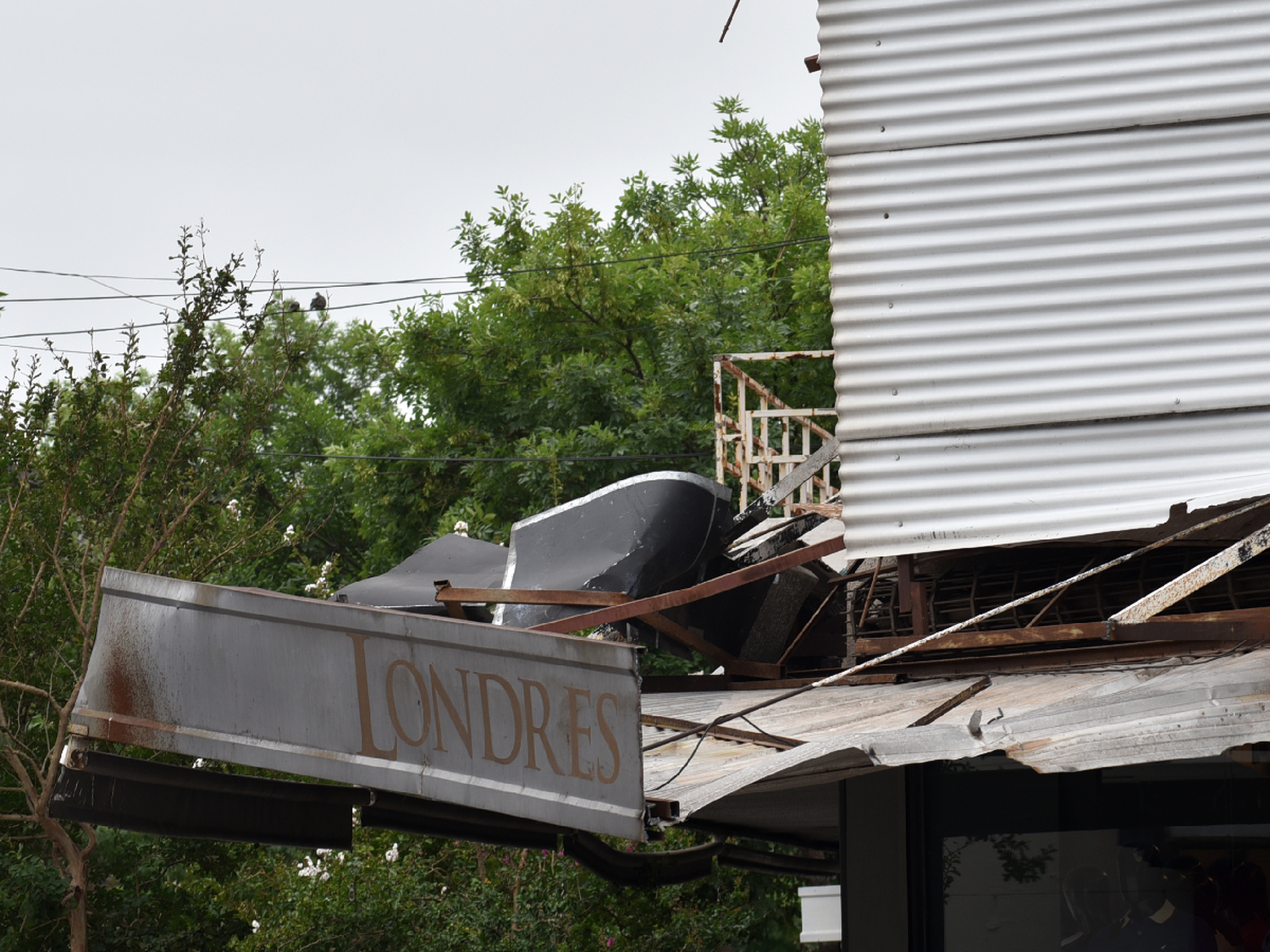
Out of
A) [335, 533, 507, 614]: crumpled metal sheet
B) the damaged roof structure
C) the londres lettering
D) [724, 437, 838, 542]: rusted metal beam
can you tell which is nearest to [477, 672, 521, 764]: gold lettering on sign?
the londres lettering

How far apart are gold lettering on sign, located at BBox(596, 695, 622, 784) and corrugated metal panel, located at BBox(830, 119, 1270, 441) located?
2101 millimetres

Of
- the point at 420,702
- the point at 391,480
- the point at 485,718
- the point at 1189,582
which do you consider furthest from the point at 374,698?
the point at 391,480

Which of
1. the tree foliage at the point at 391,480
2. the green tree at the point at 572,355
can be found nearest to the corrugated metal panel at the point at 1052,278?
the tree foliage at the point at 391,480

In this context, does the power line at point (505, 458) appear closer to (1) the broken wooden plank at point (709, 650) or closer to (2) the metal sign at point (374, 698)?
(1) the broken wooden plank at point (709, 650)

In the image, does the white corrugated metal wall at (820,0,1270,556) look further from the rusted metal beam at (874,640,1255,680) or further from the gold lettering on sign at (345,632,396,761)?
the gold lettering on sign at (345,632,396,761)

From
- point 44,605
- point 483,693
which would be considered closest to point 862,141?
point 483,693

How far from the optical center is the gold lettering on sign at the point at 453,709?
341cm

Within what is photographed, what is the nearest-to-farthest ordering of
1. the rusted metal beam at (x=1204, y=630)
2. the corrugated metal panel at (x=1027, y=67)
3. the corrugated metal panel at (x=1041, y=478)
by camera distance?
the rusted metal beam at (x=1204, y=630)
the corrugated metal panel at (x=1041, y=478)
the corrugated metal panel at (x=1027, y=67)

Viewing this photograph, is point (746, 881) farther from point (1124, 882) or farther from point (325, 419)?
point (325, 419)

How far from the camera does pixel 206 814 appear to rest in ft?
14.5

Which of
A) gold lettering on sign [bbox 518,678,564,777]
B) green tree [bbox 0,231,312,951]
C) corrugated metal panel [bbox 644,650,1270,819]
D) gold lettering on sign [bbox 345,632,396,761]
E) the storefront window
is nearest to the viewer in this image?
corrugated metal panel [bbox 644,650,1270,819]

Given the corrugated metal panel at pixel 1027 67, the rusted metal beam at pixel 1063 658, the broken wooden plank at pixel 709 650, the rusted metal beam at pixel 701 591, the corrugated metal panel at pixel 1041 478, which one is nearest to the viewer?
the rusted metal beam at pixel 1063 658

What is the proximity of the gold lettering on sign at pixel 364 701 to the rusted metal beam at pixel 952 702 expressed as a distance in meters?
1.53

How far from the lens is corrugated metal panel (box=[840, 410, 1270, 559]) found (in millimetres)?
4695
